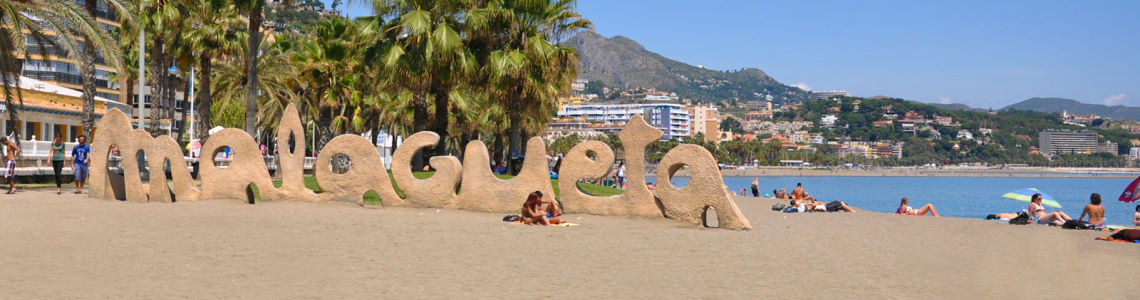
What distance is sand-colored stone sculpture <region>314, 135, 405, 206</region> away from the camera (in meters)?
17.3

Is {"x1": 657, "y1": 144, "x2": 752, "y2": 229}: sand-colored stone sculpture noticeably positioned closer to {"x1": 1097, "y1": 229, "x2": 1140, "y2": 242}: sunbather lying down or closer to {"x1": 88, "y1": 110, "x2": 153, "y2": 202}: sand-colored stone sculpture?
{"x1": 1097, "y1": 229, "x2": 1140, "y2": 242}: sunbather lying down

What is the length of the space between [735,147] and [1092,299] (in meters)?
169

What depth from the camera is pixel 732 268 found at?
9.77 meters

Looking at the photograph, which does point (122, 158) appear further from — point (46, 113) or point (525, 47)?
point (46, 113)

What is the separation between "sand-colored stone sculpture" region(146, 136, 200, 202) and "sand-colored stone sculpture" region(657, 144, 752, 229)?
356 inches

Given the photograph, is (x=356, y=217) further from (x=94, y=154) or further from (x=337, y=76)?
(x=337, y=76)

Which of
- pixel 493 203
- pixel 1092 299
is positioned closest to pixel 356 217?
pixel 493 203

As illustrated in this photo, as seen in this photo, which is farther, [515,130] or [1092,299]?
[515,130]

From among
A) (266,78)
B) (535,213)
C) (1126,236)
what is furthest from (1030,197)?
(266,78)

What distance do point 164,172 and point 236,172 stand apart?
4.60ft

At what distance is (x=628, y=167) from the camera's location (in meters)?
16.0

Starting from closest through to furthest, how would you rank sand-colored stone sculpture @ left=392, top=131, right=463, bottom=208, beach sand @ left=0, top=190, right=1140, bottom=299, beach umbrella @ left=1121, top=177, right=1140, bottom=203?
1. beach sand @ left=0, top=190, right=1140, bottom=299
2. beach umbrella @ left=1121, top=177, right=1140, bottom=203
3. sand-colored stone sculpture @ left=392, top=131, right=463, bottom=208

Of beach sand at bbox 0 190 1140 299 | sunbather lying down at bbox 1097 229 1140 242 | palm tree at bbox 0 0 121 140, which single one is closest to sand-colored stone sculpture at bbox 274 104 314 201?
beach sand at bbox 0 190 1140 299

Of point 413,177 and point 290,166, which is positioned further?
point 290,166
